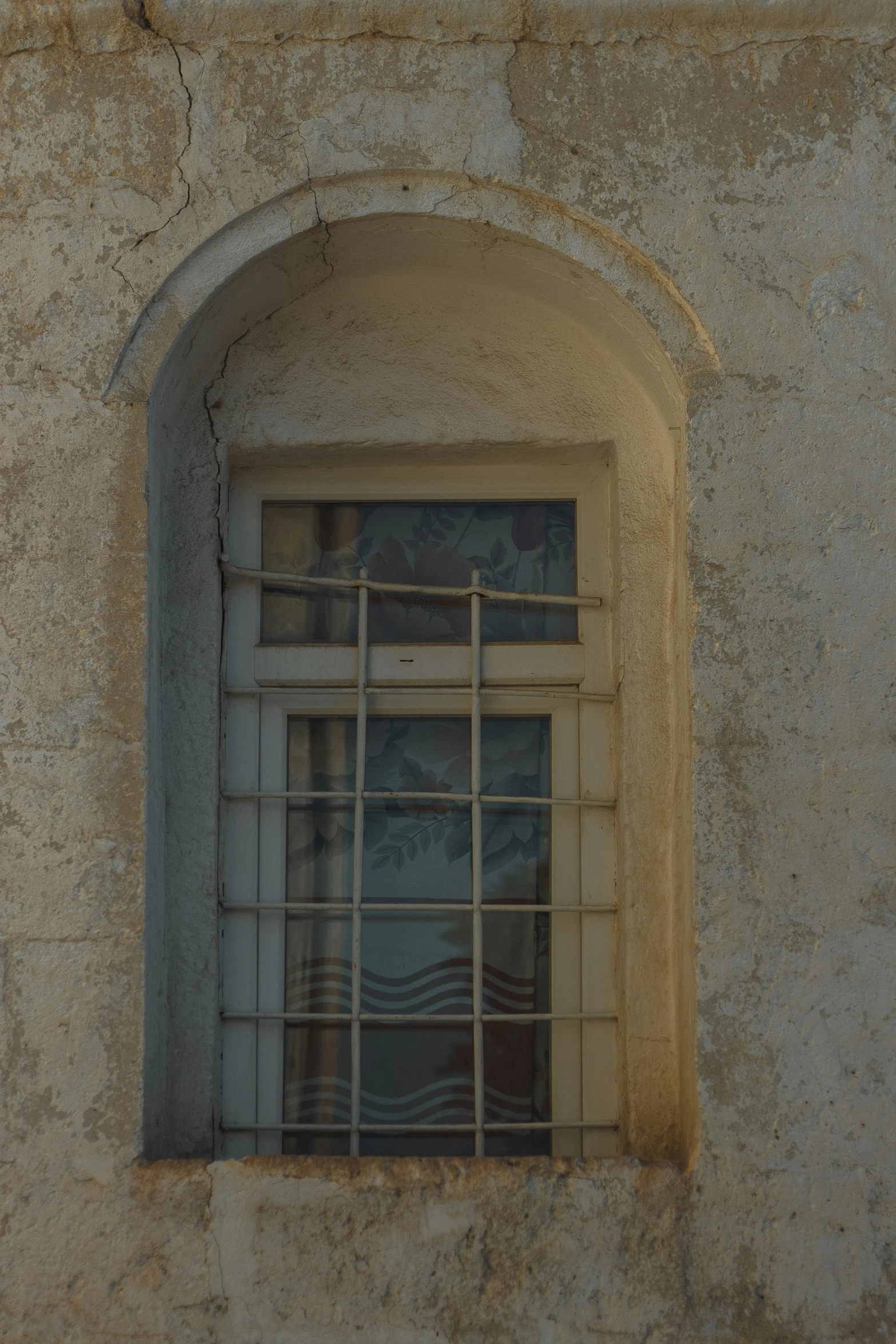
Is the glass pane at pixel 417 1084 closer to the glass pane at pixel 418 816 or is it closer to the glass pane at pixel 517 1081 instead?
the glass pane at pixel 517 1081

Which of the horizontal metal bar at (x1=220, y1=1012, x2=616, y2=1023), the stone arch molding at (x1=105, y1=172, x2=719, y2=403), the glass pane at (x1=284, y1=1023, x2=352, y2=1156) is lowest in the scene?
the glass pane at (x1=284, y1=1023, x2=352, y2=1156)

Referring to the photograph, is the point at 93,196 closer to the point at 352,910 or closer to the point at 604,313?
the point at 604,313

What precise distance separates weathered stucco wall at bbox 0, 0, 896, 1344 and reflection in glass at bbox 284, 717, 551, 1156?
38cm

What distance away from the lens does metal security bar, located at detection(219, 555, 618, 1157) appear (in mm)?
2643

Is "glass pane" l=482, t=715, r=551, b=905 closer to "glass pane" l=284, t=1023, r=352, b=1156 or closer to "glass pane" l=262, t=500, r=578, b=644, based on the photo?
"glass pane" l=262, t=500, r=578, b=644

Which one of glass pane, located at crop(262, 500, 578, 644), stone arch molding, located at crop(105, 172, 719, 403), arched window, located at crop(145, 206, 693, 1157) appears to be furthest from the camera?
glass pane, located at crop(262, 500, 578, 644)

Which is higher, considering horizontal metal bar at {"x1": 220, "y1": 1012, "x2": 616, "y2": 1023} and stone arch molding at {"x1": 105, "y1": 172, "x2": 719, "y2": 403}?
stone arch molding at {"x1": 105, "y1": 172, "x2": 719, "y2": 403}

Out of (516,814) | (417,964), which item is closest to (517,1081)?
(417,964)

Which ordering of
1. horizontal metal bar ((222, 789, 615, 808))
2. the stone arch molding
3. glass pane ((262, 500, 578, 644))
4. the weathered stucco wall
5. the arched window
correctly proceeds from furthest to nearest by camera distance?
glass pane ((262, 500, 578, 644)) → horizontal metal bar ((222, 789, 615, 808)) → the arched window → the stone arch molding → the weathered stucco wall

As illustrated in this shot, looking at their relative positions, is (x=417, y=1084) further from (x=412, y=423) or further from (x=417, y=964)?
(x=412, y=423)

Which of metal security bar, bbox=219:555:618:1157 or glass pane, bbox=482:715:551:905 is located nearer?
metal security bar, bbox=219:555:618:1157

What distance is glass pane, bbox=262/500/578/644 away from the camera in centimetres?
289

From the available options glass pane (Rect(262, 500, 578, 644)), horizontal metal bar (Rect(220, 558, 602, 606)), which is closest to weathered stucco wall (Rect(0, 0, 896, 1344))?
horizontal metal bar (Rect(220, 558, 602, 606))

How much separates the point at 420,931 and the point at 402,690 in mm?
565
